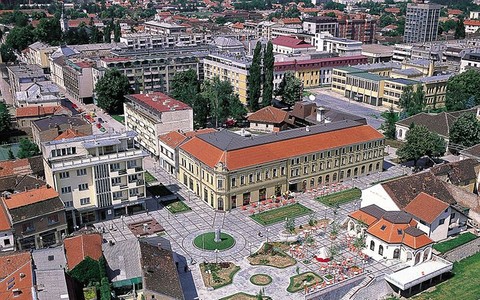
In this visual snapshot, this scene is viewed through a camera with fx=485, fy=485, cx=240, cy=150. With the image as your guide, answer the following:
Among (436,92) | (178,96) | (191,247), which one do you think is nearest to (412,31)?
(436,92)

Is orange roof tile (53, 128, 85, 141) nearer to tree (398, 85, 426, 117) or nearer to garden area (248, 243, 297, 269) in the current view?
garden area (248, 243, 297, 269)

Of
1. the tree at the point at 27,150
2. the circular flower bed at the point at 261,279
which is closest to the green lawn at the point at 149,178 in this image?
the tree at the point at 27,150

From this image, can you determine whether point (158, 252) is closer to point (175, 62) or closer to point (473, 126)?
point (473, 126)

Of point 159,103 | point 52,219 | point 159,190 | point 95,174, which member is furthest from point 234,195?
point 159,103

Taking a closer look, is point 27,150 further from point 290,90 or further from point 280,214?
point 290,90

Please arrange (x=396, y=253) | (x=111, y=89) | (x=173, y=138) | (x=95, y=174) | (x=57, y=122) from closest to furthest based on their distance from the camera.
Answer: (x=396, y=253) < (x=95, y=174) < (x=173, y=138) < (x=57, y=122) < (x=111, y=89)

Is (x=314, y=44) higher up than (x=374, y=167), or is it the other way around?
(x=314, y=44)
